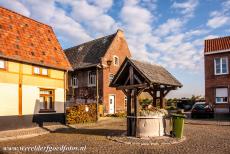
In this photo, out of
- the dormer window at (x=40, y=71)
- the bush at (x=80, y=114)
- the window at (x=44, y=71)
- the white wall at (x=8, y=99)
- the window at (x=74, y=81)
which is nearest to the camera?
the white wall at (x=8, y=99)

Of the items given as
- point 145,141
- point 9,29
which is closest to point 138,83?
point 145,141

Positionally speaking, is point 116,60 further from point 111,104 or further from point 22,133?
point 22,133

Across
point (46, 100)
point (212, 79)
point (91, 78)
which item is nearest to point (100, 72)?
point (91, 78)

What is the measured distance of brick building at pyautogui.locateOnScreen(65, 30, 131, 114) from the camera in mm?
29938

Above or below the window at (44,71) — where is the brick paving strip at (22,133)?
below

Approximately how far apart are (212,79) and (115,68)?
10.9 m

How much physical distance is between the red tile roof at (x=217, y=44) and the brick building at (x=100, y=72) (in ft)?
31.7

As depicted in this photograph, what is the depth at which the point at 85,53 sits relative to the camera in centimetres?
3400

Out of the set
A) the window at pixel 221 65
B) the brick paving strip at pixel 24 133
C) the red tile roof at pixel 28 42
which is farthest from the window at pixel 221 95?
the brick paving strip at pixel 24 133

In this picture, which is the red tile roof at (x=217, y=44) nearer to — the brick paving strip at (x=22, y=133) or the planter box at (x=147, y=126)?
the planter box at (x=147, y=126)

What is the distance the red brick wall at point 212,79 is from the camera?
2900 centimetres

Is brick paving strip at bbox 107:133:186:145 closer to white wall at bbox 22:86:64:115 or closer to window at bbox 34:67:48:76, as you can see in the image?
white wall at bbox 22:86:64:115

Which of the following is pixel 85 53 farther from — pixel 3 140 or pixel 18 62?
pixel 3 140

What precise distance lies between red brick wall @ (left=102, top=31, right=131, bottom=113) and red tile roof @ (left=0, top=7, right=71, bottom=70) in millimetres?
8724
